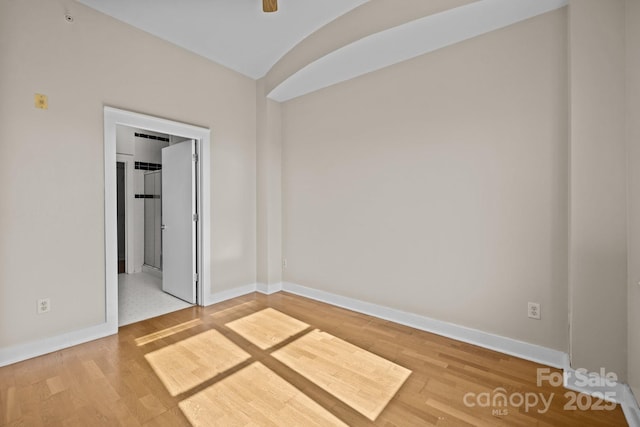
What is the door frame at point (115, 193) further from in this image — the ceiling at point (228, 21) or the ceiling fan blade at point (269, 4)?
the ceiling fan blade at point (269, 4)

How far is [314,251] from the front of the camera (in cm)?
393

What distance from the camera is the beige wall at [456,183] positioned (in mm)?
2305

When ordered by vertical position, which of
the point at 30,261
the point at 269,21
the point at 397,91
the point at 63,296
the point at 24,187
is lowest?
the point at 63,296

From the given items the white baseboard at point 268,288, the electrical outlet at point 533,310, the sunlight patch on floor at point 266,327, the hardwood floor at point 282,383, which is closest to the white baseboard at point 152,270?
the white baseboard at point 268,288

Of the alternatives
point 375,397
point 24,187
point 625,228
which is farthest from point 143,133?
point 625,228

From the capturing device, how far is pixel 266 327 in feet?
9.89

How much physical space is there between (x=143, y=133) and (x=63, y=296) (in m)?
3.91

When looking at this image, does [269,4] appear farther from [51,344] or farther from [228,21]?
[51,344]

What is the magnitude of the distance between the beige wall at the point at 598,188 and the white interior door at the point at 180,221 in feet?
12.3

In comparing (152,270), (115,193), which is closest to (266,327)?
(115,193)

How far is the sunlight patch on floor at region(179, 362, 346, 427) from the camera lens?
5.57ft

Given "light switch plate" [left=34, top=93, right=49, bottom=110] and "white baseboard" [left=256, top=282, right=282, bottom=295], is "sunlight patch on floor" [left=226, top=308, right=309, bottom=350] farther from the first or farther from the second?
"light switch plate" [left=34, top=93, right=49, bottom=110]

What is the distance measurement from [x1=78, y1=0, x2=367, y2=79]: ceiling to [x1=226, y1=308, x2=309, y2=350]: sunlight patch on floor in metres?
3.17

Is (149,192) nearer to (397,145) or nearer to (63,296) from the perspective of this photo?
(63,296)
